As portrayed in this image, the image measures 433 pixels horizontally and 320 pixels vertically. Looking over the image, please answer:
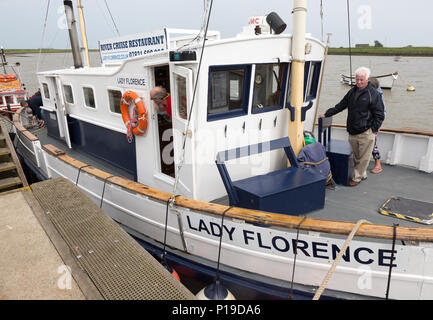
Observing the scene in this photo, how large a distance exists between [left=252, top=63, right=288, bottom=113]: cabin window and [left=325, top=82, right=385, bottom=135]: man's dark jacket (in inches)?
39.1

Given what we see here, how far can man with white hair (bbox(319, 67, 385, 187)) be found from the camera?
439cm

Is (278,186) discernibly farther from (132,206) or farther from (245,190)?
(132,206)

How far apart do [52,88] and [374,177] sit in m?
7.06

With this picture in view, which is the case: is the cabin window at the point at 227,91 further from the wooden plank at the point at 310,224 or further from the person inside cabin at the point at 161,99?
the wooden plank at the point at 310,224

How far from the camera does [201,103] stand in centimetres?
384

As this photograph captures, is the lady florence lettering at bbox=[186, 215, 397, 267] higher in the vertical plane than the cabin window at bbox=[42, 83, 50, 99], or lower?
lower

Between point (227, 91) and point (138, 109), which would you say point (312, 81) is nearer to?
point (227, 91)

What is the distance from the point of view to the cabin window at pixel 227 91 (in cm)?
394

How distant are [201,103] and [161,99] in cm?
81

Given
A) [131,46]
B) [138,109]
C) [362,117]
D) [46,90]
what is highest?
[131,46]

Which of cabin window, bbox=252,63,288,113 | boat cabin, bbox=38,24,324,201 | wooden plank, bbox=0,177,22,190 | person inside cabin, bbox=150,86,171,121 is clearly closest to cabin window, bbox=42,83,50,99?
boat cabin, bbox=38,24,324,201

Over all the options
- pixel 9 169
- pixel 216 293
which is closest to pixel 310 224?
pixel 216 293

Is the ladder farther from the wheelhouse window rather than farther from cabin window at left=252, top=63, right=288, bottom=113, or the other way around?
cabin window at left=252, top=63, right=288, bottom=113

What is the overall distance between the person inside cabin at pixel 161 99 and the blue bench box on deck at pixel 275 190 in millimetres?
1223
